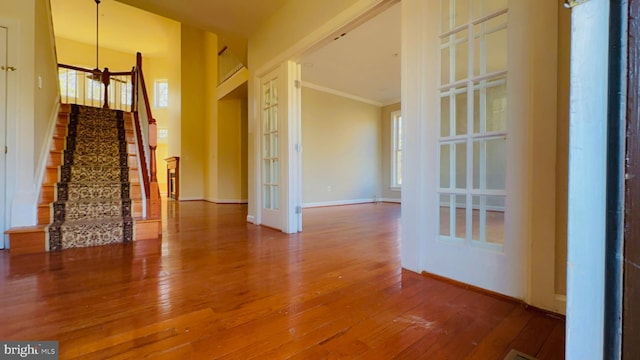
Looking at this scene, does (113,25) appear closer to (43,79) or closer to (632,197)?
(43,79)

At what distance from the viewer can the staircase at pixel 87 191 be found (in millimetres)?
2506

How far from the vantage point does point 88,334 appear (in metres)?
1.13

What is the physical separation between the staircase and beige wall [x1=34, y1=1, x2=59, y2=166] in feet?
0.55

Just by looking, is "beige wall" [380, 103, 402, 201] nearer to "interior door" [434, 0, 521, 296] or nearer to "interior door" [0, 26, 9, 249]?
"interior door" [434, 0, 521, 296]

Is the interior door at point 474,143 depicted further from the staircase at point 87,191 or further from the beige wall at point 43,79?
the beige wall at point 43,79

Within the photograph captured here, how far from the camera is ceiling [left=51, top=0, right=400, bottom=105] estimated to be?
3.40m

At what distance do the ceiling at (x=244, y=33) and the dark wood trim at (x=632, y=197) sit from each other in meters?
2.59

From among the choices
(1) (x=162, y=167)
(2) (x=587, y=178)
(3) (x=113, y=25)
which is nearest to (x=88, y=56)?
(3) (x=113, y=25)

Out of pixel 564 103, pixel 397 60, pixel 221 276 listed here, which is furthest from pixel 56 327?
pixel 397 60

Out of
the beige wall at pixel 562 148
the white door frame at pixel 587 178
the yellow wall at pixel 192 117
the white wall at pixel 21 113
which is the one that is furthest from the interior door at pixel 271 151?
the yellow wall at pixel 192 117

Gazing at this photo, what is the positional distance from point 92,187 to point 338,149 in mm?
4750

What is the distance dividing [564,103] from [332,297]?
1.44 m

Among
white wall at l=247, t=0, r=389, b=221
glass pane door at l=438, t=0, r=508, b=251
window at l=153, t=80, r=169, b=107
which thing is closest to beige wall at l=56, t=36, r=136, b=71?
window at l=153, t=80, r=169, b=107

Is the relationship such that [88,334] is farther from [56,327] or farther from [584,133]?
[584,133]
